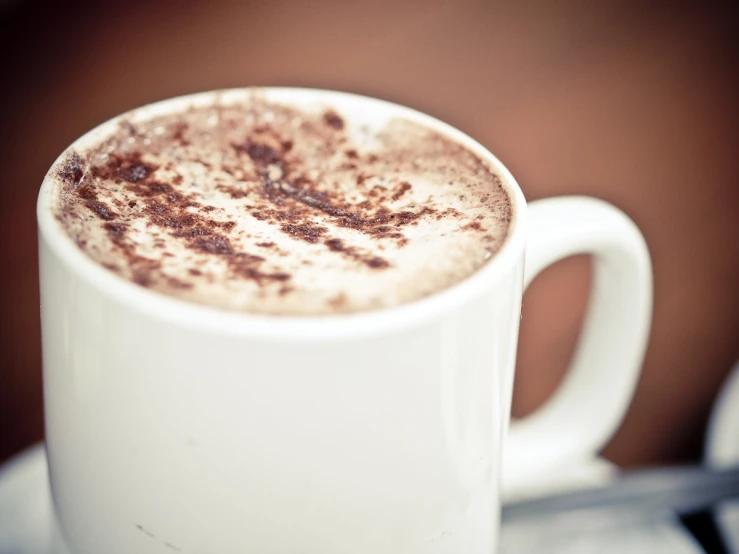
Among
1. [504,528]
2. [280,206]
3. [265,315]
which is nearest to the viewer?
[265,315]

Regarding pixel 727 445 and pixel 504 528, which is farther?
pixel 727 445

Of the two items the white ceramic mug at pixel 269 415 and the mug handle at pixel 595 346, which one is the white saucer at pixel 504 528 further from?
the white ceramic mug at pixel 269 415

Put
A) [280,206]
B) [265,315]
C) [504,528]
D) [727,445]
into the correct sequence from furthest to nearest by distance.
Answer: [727,445]
[504,528]
[280,206]
[265,315]

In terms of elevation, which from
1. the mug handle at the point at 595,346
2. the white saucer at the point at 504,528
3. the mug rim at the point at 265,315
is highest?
the mug rim at the point at 265,315

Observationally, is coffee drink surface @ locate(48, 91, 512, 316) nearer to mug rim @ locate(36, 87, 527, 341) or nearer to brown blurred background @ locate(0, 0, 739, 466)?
mug rim @ locate(36, 87, 527, 341)

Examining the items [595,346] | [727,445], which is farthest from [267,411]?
[727,445]

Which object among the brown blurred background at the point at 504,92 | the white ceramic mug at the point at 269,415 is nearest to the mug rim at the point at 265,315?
the white ceramic mug at the point at 269,415

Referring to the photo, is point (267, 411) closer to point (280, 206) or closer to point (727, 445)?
point (280, 206)

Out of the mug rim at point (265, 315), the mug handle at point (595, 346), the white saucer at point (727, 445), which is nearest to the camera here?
the mug rim at point (265, 315)
